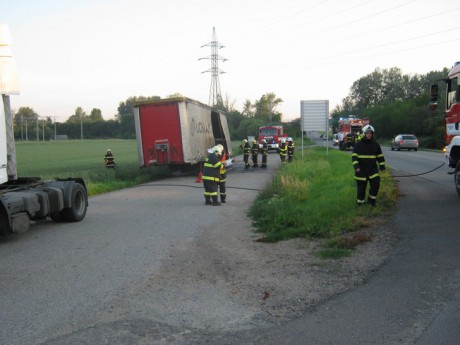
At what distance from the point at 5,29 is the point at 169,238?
4376mm

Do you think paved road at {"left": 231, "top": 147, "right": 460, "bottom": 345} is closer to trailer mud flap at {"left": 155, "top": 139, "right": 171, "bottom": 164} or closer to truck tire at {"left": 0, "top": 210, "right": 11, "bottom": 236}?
truck tire at {"left": 0, "top": 210, "right": 11, "bottom": 236}

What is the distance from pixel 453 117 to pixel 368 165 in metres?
2.77

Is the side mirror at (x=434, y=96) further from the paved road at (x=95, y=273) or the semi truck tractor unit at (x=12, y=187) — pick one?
the semi truck tractor unit at (x=12, y=187)

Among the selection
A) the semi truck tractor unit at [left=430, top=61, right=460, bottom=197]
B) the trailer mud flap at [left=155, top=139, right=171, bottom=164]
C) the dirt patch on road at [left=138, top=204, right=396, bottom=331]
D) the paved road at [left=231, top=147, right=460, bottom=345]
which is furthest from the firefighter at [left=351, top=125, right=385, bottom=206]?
the trailer mud flap at [left=155, top=139, right=171, bottom=164]

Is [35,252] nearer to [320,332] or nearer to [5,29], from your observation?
[5,29]

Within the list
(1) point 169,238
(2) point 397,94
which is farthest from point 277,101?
(1) point 169,238

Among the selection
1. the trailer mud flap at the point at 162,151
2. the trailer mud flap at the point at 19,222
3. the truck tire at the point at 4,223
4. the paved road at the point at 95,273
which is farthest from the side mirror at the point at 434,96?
the trailer mud flap at the point at 162,151

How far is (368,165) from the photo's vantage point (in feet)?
32.6

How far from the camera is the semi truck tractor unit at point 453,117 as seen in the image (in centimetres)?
1073

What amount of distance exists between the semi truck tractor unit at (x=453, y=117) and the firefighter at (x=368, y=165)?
79.9 inches

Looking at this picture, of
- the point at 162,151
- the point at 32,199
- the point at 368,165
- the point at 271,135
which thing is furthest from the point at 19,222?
the point at 271,135

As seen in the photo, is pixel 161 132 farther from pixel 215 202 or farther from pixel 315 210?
pixel 315 210

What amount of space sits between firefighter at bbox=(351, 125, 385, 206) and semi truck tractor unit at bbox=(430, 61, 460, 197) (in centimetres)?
203

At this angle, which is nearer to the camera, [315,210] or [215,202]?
[315,210]
